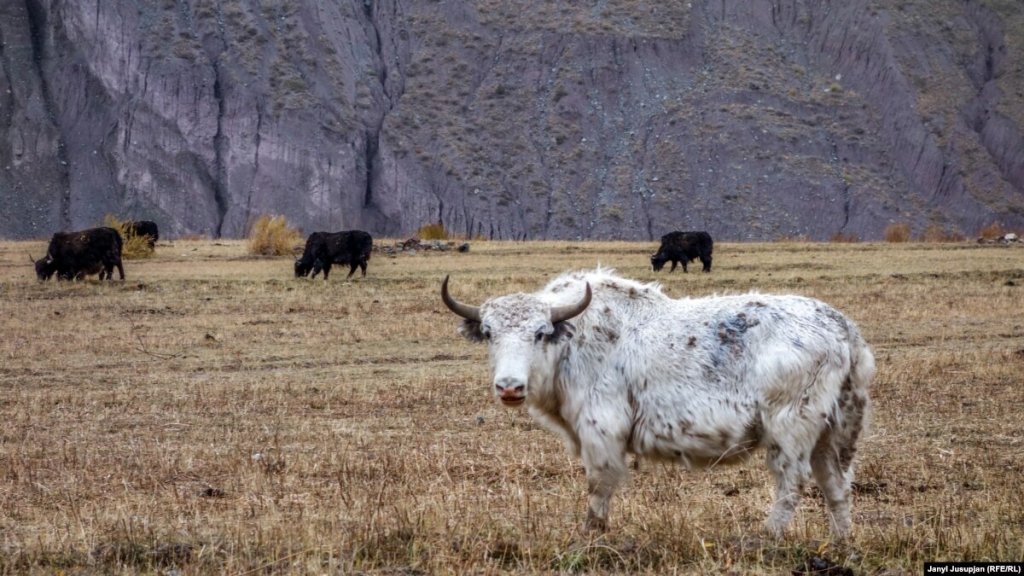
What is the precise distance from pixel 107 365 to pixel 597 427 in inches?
442

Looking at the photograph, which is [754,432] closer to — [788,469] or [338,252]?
[788,469]

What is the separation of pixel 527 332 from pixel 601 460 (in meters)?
0.95

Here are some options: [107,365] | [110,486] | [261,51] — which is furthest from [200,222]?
[110,486]

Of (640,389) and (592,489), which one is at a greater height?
(640,389)

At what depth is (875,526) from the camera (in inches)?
305

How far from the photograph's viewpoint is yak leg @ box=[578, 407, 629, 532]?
7.77 metres

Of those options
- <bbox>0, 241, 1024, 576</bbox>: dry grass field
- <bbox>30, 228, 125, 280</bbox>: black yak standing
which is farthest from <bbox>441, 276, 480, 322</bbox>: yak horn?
<bbox>30, 228, 125, 280</bbox>: black yak standing

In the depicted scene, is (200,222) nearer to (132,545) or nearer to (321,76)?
(321,76)

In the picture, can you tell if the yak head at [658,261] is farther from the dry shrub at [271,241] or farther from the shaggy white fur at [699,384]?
the shaggy white fur at [699,384]

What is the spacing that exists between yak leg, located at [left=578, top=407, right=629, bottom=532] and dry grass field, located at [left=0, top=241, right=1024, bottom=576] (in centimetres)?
25

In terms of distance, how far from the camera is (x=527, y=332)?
7.98 meters

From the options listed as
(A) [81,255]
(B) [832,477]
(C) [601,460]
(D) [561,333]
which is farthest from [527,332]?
(A) [81,255]

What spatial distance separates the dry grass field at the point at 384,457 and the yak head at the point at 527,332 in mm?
943

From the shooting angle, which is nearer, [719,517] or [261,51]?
[719,517]
